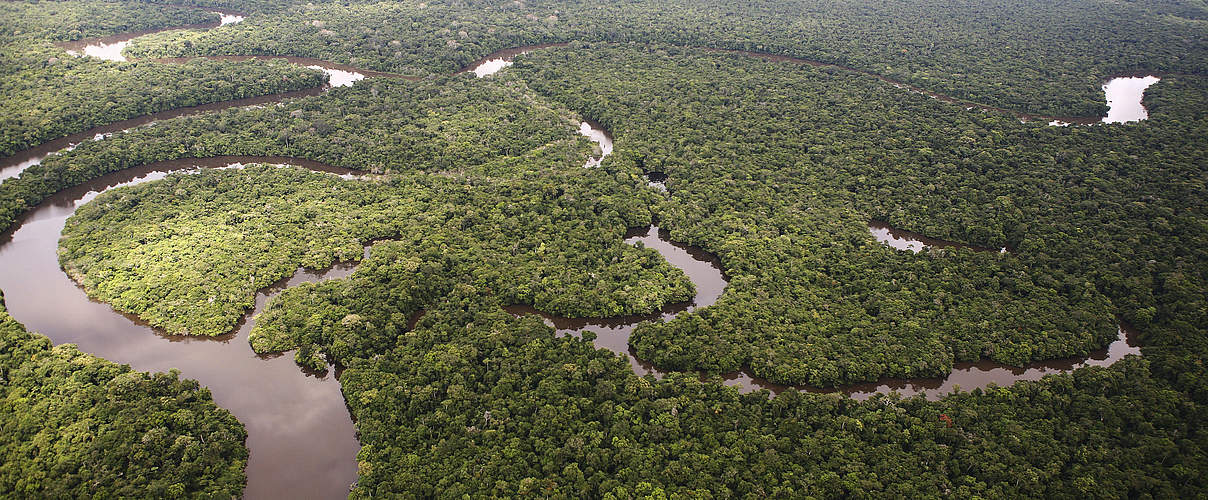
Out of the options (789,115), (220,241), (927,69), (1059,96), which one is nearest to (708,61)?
(789,115)

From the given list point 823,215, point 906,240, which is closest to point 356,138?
point 823,215

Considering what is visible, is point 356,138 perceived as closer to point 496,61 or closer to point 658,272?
point 496,61

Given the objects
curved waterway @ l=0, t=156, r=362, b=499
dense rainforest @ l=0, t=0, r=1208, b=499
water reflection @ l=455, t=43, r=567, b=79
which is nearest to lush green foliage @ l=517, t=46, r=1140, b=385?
dense rainforest @ l=0, t=0, r=1208, b=499

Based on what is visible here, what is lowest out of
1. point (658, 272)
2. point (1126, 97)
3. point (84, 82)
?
point (658, 272)

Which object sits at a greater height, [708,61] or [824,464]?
[708,61]

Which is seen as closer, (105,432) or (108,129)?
(105,432)

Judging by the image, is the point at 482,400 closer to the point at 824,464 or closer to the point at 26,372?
the point at 824,464
